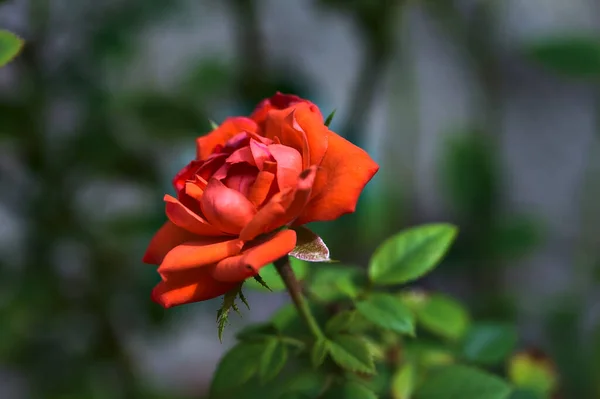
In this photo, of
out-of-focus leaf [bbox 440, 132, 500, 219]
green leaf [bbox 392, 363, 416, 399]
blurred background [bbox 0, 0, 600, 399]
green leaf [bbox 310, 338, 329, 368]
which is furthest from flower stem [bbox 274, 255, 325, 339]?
out-of-focus leaf [bbox 440, 132, 500, 219]

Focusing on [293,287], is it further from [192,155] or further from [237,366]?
[192,155]

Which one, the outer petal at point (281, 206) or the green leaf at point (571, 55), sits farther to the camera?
the green leaf at point (571, 55)

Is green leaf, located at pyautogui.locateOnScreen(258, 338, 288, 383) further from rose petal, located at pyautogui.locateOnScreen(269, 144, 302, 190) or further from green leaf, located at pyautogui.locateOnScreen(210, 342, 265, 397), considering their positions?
rose petal, located at pyautogui.locateOnScreen(269, 144, 302, 190)

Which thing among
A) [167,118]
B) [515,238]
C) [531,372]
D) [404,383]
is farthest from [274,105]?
[515,238]

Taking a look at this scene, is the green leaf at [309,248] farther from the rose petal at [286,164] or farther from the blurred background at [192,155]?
the blurred background at [192,155]

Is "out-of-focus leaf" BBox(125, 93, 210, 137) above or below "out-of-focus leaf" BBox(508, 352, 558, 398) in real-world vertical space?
above

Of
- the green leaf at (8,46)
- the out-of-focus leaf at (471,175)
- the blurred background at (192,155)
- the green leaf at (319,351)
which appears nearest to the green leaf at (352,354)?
the green leaf at (319,351)
